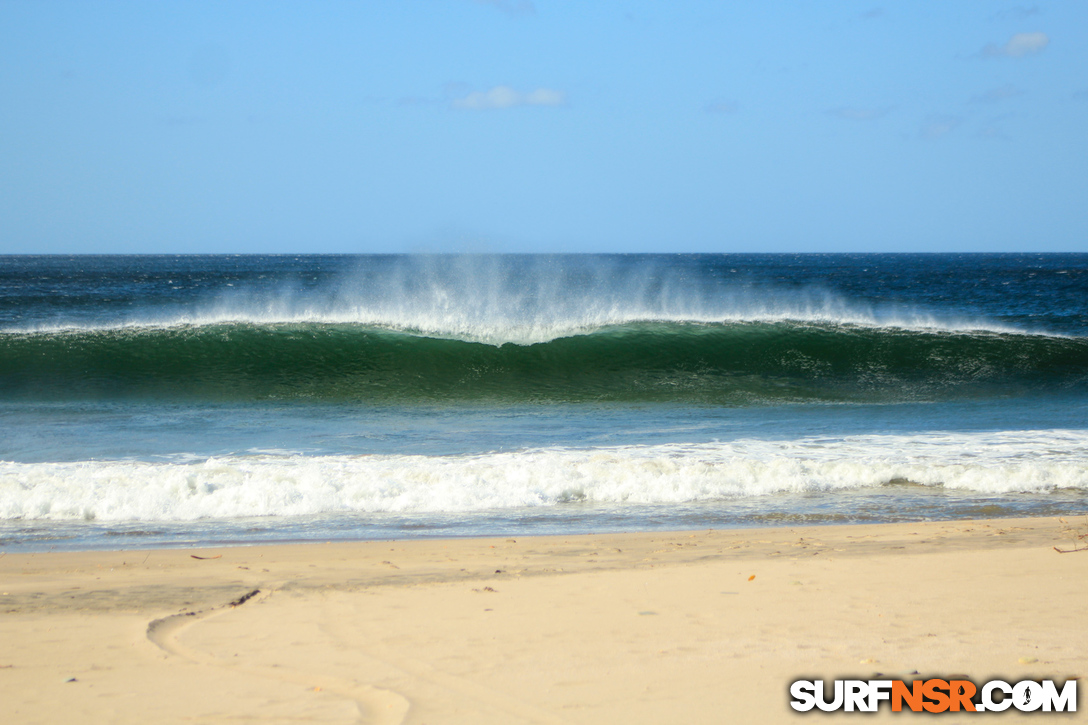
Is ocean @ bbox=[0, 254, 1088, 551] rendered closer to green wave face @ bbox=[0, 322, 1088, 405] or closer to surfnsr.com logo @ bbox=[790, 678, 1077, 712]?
green wave face @ bbox=[0, 322, 1088, 405]

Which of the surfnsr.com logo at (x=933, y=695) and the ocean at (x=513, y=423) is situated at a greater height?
the ocean at (x=513, y=423)

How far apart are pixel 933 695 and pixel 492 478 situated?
3.96 metres

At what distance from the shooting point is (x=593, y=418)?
30.7 ft

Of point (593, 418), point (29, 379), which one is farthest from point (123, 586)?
point (29, 379)

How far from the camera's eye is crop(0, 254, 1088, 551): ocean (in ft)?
18.4

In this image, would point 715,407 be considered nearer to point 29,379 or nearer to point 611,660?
point 611,660

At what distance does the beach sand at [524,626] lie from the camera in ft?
8.61

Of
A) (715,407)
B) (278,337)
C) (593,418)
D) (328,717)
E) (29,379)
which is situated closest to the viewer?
(328,717)

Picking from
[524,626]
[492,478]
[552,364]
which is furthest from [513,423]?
[524,626]

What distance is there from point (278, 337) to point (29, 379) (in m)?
3.97

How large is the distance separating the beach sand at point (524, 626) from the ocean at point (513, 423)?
2.32 feet

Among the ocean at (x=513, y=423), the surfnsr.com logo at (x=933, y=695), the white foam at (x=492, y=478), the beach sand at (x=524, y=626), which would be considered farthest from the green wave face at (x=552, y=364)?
the surfnsr.com logo at (x=933, y=695)

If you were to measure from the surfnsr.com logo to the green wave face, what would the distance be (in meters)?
8.05

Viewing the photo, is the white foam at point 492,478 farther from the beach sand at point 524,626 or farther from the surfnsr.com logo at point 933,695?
the surfnsr.com logo at point 933,695
